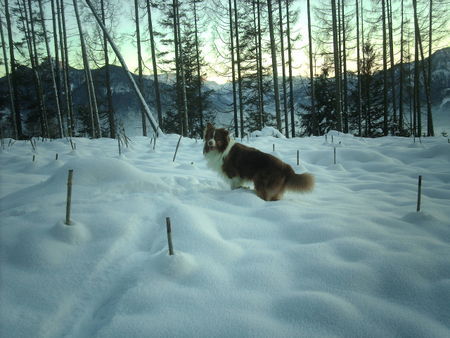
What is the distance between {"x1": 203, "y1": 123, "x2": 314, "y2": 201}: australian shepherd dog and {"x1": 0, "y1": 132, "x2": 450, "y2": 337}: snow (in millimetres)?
605

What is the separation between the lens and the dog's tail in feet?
12.0

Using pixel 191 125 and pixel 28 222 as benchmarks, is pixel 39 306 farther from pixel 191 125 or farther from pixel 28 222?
pixel 191 125

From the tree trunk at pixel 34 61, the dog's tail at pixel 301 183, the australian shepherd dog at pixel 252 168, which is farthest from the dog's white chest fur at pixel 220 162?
the tree trunk at pixel 34 61

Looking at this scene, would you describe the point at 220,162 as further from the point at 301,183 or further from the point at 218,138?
the point at 301,183

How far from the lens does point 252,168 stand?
405cm

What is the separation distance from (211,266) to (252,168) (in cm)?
251

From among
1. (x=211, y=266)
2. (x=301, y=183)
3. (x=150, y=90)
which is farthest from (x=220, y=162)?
(x=150, y=90)

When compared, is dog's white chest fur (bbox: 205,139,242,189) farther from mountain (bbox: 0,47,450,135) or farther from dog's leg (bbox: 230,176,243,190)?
mountain (bbox: 0,47,450,135)

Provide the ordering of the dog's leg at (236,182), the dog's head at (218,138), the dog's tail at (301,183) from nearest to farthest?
the dog's tail at (301,183) < the dog's leg at (236,182) < the dog's head at (218,138)

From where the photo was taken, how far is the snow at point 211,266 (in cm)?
123

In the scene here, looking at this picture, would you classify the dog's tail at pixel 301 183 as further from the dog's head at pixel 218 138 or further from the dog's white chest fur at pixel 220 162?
the dog's head at pixel 218 138

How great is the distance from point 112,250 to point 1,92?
1194 inches

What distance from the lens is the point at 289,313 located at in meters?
1.30

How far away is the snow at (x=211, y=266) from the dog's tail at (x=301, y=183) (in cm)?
52
